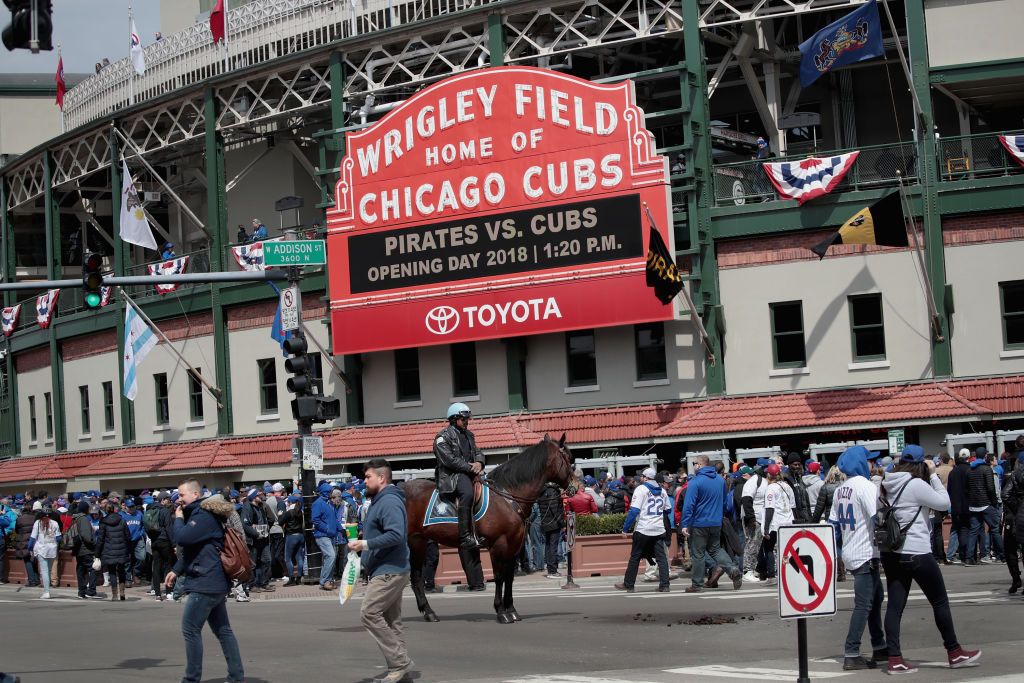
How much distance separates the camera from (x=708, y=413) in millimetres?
33656

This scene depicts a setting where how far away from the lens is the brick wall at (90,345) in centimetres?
4756

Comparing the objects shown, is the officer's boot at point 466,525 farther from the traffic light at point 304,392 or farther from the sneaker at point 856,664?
the sneaker at point 856,664

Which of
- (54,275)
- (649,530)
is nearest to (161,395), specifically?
(54,275)

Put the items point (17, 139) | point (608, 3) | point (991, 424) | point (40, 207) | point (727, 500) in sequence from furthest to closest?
point (17, 139) → point (40, 207) → point (608, 3) → point (991, 424) → point (727, 500)

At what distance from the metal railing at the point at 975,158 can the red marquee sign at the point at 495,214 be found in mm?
→ 6507

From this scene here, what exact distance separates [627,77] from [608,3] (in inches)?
136

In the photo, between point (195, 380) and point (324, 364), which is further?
point (195, 380)

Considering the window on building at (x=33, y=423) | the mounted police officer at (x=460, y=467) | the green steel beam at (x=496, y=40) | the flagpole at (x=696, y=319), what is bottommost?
the mounted police officer at (x=460, y=467)

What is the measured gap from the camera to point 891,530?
12.3 m

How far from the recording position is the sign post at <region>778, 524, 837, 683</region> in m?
10.4

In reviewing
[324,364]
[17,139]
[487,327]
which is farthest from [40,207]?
[487,327]

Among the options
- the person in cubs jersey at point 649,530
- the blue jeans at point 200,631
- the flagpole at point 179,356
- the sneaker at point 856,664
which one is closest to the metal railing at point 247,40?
the flagpole at point 179,356

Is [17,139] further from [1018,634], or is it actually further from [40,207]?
[1018,634]

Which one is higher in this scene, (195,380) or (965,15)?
(965,15)
